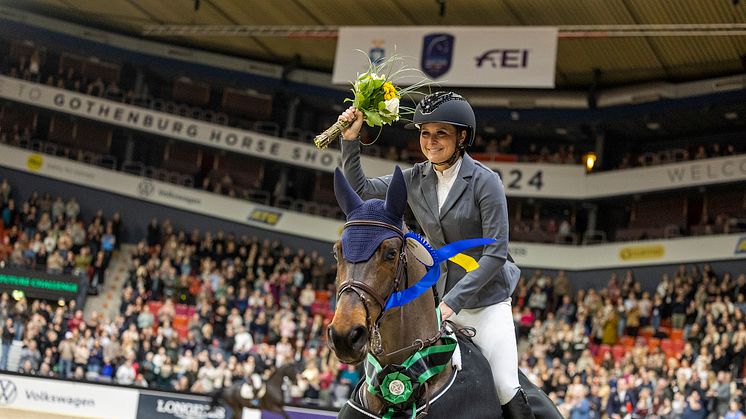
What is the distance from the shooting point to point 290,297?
30.0 m

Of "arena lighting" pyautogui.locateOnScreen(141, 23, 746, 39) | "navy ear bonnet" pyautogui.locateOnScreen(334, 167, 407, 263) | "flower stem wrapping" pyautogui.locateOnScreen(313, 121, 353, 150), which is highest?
"arena lighting" pyautogui.locateOnScreen(141, 23, 746, 39)

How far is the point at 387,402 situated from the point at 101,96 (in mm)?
37428

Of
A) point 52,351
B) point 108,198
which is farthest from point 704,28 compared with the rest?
point 108,198

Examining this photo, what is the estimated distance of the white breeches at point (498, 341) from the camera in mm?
5215

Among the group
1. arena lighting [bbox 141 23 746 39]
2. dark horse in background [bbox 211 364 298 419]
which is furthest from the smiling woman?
arena lighting [bbox 141 23 746 39]

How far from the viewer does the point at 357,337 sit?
411 cm

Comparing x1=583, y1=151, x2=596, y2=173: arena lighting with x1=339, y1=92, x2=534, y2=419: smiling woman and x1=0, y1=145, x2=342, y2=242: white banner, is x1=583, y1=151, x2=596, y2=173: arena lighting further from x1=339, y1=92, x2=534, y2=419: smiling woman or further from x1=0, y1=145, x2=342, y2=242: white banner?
x1=339, y1=92, x2=534, y2=419: smiling woman

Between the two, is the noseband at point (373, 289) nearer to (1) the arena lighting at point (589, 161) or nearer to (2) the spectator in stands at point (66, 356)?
(2) the spectator in stands at point (66, 356)

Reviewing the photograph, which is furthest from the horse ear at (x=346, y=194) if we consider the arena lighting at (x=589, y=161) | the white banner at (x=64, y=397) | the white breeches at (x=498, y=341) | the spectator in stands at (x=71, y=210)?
the spectator in stands at (x=71, y=210)

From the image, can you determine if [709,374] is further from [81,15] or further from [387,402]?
[81,15]

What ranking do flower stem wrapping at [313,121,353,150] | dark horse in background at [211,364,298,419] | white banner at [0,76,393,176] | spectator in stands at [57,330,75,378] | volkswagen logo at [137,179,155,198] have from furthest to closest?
white banner at [0,76,393,176] → volkswagen logo at [137,179,155,198] → spectator in stands at [57,330,75,378] → flower stem wrapping at [313,121,353,150] → dark horse in background at [211,364,298,419]

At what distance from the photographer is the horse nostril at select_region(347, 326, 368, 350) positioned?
159 inches

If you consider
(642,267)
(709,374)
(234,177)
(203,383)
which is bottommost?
(203,383)

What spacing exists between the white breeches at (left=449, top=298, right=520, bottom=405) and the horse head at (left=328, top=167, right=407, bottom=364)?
3.08 feet
